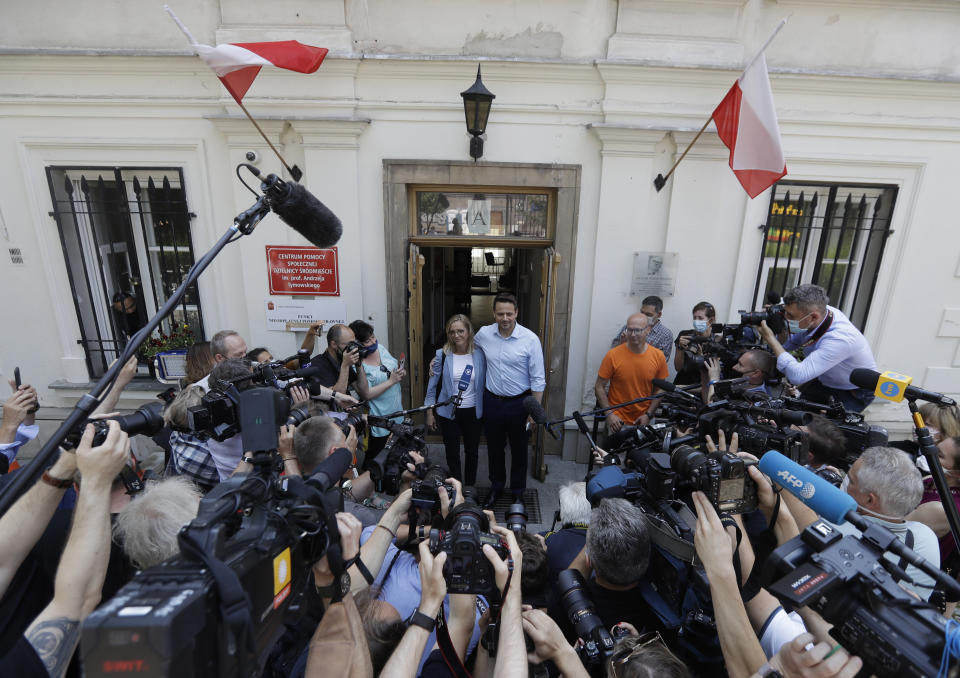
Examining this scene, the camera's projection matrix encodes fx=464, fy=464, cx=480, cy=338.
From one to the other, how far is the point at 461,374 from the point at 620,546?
2.63 m

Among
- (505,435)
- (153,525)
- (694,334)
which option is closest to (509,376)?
(505,435)

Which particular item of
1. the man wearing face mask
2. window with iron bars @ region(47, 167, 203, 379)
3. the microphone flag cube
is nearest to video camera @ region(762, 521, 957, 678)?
the microphone flag cube

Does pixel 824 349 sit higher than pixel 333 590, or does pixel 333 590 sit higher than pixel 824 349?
pixel 824 349

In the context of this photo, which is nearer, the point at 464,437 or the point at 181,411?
the point at 181,411

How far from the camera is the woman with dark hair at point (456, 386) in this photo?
428 cm

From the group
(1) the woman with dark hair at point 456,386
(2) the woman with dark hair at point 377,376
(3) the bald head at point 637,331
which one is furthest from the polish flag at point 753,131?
(2) the woman with dark hair at point 377,376

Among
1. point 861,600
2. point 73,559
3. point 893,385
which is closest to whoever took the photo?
point 861,600

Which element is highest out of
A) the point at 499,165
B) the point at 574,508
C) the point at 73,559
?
the point at 499,165

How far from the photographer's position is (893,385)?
2240mm

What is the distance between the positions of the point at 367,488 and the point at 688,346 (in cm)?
298

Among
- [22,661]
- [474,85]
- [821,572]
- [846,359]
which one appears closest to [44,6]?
[474,85]

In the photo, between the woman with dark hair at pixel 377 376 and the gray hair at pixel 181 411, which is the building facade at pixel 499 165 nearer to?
the woman with dark hair at pixel 377 376

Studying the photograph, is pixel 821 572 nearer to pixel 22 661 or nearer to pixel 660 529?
pixel 660 529

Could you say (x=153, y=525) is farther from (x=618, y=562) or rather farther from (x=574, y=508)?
(x=574, y=508)
